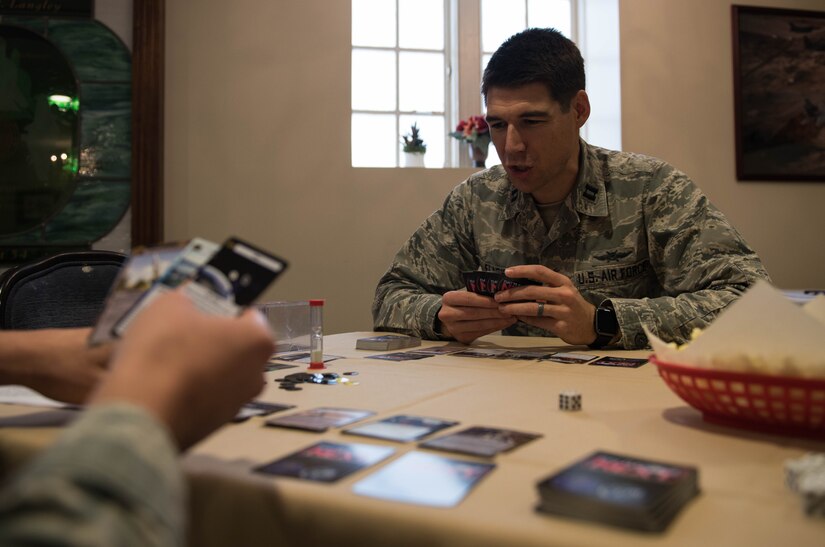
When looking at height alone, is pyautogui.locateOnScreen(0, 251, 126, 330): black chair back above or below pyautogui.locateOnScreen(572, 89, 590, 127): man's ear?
below

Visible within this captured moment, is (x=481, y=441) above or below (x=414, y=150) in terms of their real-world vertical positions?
below

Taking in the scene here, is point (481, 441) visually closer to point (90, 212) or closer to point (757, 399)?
point (757, 399)

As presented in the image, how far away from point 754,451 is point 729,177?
3.54 m

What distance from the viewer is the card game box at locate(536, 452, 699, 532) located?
496mm

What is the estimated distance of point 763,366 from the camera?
753 millimetres

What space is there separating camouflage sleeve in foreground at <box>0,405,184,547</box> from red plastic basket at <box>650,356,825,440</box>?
600 mm

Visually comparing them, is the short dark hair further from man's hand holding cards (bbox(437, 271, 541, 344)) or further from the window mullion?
the window mullion

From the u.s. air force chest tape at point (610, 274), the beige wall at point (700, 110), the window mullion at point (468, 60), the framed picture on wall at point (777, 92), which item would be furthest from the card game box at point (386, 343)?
the framed picture on wall at point (777, 92)

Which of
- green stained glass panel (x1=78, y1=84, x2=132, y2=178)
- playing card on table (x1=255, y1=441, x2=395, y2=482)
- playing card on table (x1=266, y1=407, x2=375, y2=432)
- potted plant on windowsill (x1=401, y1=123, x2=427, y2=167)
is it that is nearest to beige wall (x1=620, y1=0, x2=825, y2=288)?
potted plant on windowsill (x1=401, y1=123, x2=427, y2=167)

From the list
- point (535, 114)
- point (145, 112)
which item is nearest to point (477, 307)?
point (535, 114)

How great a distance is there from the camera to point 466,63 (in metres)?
3.84

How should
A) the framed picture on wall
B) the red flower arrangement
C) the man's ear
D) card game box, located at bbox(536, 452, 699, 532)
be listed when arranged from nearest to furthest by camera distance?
card game box, located at bbox(536, 452, 699, 532), the man's ear, the red flower arrangement, the framed picture on wall

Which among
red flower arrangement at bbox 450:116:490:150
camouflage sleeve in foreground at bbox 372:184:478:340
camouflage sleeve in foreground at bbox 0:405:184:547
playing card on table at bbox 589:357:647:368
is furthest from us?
red flower arrangement at bbox 450:116:490:150

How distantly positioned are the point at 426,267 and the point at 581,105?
2.23 ft
